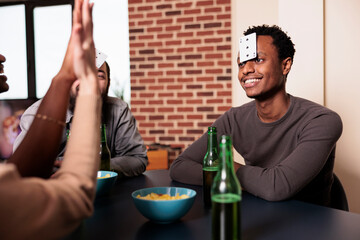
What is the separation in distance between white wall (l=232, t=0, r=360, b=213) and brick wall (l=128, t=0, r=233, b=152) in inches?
31.8

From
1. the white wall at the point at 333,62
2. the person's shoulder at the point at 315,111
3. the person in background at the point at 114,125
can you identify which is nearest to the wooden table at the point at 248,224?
the person's shoulder at the point at 315,111

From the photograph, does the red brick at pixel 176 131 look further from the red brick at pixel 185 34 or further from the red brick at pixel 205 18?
the red brick at pixel 205 18

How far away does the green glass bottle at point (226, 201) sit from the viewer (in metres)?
0.68

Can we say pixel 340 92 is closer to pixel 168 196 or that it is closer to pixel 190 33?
pixel 190 33

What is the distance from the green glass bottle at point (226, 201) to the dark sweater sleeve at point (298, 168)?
1.49 ft

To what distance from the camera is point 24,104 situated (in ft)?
12.5

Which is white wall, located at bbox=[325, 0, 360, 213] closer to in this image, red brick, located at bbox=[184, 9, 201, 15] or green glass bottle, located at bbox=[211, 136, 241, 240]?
red brick, located at bbox=[184, 9, 201, 15]

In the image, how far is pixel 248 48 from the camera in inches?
65.3

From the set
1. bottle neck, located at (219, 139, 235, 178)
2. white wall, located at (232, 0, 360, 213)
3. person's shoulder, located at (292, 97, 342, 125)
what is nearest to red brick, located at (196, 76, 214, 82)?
white wall, located at (232, 0, 360, 213)

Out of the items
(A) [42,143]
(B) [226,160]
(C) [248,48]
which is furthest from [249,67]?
(A) [42,143]

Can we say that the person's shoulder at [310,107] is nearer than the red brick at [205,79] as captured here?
Yes

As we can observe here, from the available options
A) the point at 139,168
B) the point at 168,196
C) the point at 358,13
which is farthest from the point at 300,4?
the point at 168,196

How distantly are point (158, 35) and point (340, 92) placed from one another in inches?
65.6

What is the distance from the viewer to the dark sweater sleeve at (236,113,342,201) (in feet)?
3.71
